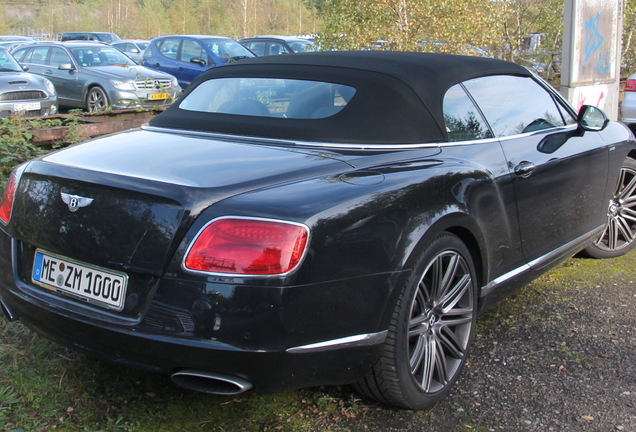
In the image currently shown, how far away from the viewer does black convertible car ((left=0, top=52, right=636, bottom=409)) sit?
7.75ft

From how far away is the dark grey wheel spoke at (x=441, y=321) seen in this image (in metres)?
2.88

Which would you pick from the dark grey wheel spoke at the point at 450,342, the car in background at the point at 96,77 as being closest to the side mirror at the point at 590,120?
the dark grey wheel spoke at the point at 450,342

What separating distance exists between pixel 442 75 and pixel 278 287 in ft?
5.79

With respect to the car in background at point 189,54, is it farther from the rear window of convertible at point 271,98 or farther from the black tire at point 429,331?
the black tire at point 429,331

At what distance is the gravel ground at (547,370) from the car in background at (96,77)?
9.68 m

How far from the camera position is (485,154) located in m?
3.41

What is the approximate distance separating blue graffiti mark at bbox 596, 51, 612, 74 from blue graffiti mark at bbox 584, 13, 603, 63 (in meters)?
0.15

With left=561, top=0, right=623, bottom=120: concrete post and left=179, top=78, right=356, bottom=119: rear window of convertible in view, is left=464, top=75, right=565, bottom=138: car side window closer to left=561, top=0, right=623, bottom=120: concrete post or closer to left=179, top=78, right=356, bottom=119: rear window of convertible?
left=179, top=78, right=356, bottom=119: rear window of convertible

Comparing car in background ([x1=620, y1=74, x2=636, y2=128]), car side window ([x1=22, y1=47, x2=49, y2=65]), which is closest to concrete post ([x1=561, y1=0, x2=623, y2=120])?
car in background ([x1=620, y1=74, x2=636, y2=128])

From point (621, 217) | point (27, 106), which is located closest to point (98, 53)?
point (27, 106)

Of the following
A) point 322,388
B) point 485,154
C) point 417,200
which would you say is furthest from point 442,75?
point 322,388

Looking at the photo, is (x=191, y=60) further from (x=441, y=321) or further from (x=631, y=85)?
(x=441, y=321)

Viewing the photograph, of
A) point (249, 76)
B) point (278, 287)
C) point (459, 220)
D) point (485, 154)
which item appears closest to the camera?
point (278, 287)

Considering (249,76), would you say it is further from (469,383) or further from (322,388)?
(469,383)
